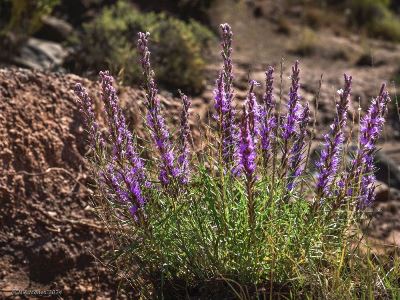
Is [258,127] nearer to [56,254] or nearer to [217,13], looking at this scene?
[56,254]

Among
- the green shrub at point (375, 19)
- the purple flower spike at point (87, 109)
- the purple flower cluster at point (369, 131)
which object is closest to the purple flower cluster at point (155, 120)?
the purple flower spike at point (87, 109)

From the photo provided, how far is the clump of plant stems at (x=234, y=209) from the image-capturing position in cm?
287

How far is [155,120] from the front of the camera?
2.81 metres

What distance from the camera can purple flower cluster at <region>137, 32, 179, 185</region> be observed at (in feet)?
8.87

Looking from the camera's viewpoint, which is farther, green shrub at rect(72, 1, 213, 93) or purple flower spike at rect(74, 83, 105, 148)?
green shrub at rect(72, 1, 213, 93)

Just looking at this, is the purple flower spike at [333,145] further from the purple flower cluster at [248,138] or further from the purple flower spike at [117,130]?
the purple flower spike at [117,130]

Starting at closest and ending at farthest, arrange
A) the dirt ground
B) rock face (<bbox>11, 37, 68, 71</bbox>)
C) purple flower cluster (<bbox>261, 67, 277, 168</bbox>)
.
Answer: purple flower cluster (<bbox>261, 67, 277, 168</bbox>) → the dirt ground → rock face (<bbox>11, 37, 68, 71</bbox>)

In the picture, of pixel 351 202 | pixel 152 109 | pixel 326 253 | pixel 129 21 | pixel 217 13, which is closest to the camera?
pixel 152 109

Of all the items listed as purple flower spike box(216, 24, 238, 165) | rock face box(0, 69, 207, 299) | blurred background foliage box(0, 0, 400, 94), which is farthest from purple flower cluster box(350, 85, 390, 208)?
blurred background foliage box(0, 0, 400, 94)

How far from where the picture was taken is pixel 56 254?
411 centimetres

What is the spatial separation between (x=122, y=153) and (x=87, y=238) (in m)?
1.50

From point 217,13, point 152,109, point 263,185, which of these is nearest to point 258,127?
point 263,185

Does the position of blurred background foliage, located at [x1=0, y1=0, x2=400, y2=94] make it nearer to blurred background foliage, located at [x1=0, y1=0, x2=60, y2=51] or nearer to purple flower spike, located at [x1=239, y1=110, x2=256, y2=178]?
blurred background foliage, located at [x1=0, y1=0, x2=60, y2=51]

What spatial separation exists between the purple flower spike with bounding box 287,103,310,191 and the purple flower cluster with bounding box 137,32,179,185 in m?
0.54
